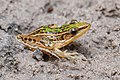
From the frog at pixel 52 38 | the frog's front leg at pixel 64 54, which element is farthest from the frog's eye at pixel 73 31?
the frog's front leg at pixel 64 54

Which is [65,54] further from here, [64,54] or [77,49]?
[77,49]

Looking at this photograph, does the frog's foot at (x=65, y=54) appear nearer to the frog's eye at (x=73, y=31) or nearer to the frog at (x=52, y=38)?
the frog at (x=52, y=38)

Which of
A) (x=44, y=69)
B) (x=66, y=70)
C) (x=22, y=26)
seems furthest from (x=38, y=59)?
(x=22, y=26)

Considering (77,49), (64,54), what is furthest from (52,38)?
(77,49)

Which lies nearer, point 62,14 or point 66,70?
point 66,70

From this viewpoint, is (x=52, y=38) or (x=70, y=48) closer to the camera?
(x=52, y=38)

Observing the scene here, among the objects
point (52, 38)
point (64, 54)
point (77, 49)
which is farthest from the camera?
point (77, 49)

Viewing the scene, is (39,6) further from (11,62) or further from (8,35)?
(11,62)

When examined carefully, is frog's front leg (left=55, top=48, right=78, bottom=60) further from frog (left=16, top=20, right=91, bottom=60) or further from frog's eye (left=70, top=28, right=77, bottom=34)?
frog's eye (left=70, top=28, right=77, bottom=34)
